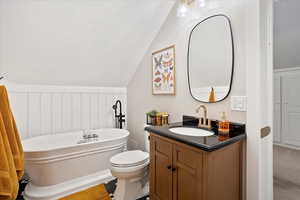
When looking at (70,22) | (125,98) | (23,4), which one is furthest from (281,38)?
(23,4)

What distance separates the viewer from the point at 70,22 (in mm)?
1715

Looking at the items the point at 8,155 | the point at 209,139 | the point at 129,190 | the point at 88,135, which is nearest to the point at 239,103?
the point at 209,139

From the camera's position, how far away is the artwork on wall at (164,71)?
6.31 feet

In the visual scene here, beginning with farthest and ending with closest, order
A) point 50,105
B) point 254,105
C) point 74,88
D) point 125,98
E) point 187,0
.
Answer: point 125,98 → point 74,88 → point 50,105 → point 187,0 → point 254,105

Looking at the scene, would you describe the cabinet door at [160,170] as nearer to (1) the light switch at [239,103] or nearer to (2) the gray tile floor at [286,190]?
(1) the light switch at [239,103]

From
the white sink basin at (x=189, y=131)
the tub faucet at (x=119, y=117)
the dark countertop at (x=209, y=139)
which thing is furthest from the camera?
the tub faucet at (x=119, y=117)

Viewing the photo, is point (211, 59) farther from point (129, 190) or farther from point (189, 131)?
point (129, 190)

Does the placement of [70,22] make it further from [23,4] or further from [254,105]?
[254,105]

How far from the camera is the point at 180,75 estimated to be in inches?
71.7

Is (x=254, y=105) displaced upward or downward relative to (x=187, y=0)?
downward

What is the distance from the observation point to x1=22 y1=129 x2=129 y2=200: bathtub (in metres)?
1.62

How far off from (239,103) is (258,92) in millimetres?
173

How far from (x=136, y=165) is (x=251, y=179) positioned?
41.9 inches

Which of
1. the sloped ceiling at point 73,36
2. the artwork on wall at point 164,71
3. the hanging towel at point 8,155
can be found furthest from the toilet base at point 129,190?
the sloped ceiling at point 73,36
